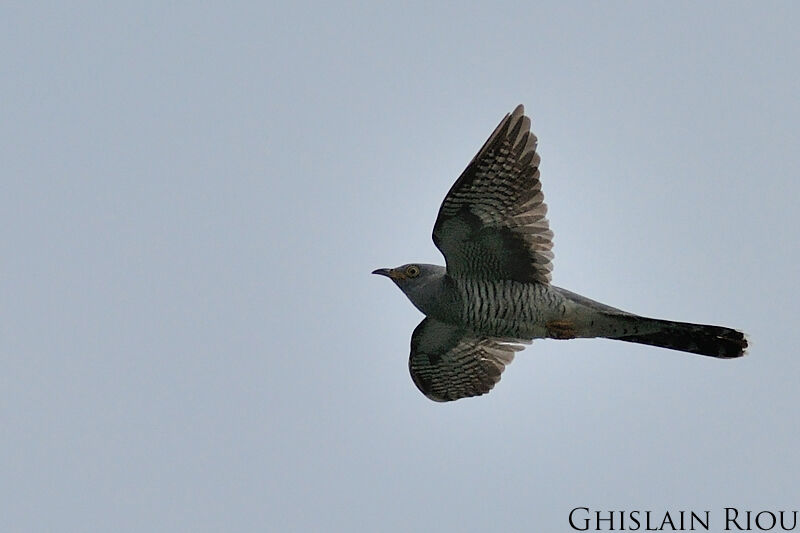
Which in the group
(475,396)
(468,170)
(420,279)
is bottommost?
(475,396)

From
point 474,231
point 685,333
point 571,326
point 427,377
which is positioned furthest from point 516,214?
point 427,377

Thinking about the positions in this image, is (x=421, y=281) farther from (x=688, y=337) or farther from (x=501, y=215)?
(x=688, y=337)

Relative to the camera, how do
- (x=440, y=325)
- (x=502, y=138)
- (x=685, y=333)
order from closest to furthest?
(x=502, y=138)
(x=685, y=333)
(x=440, y=325)

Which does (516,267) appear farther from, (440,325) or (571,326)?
(440,325)

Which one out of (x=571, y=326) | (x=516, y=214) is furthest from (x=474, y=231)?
(x=571, y=326)

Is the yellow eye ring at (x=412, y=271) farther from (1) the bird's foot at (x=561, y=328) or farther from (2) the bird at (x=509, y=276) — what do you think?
(1) the bird's foot at (x=561, y=328)

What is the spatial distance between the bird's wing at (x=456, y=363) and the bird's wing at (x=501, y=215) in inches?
64.6

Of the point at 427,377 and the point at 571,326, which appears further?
the point at 427,377

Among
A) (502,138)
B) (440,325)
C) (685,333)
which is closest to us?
(502,138)

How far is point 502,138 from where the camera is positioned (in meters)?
9.90

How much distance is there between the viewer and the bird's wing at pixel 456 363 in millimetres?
12258

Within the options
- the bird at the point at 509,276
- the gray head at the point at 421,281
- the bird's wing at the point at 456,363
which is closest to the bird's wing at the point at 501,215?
the bird at the point at 509,276

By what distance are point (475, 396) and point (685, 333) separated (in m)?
2.81

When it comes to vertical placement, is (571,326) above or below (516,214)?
below
